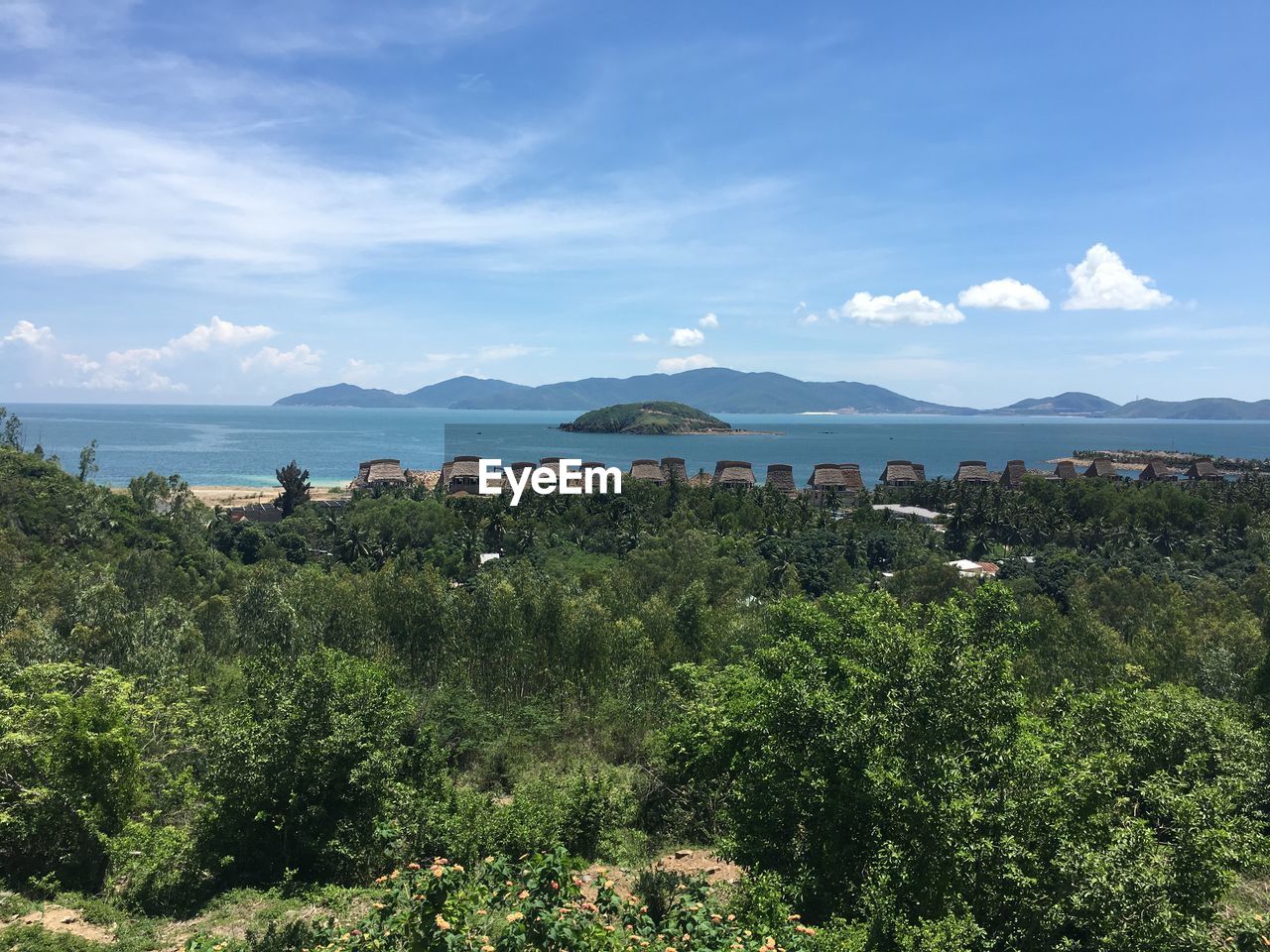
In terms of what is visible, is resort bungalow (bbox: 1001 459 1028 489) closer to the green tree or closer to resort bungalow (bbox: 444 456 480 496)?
resort bungalow (bbox: 444 456 480 496)

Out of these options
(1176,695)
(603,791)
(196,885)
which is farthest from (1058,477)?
(196,885)

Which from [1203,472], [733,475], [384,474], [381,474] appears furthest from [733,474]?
[1203,472]

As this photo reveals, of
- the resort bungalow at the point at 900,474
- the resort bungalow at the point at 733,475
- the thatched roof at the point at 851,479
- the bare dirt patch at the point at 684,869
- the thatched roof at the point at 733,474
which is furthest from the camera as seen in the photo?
the resort bungalow at the point at 900,474

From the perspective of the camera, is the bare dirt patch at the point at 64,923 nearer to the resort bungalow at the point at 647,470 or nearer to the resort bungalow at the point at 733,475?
the resort bungalow at the point at 733,475

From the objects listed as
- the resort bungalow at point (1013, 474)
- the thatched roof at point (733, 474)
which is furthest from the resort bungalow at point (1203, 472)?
the thatched roof at point (733, 474)

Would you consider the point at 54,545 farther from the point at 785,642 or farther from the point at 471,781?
the point at 785,642

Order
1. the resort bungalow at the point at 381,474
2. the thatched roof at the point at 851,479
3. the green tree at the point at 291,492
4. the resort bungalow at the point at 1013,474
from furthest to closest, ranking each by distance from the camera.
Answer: the resort bungalow at the point at 1013,474, the thatched roof at the point at 851,479, the resort bungalow at the point at 381,474, the green tree at the point at 291,492
